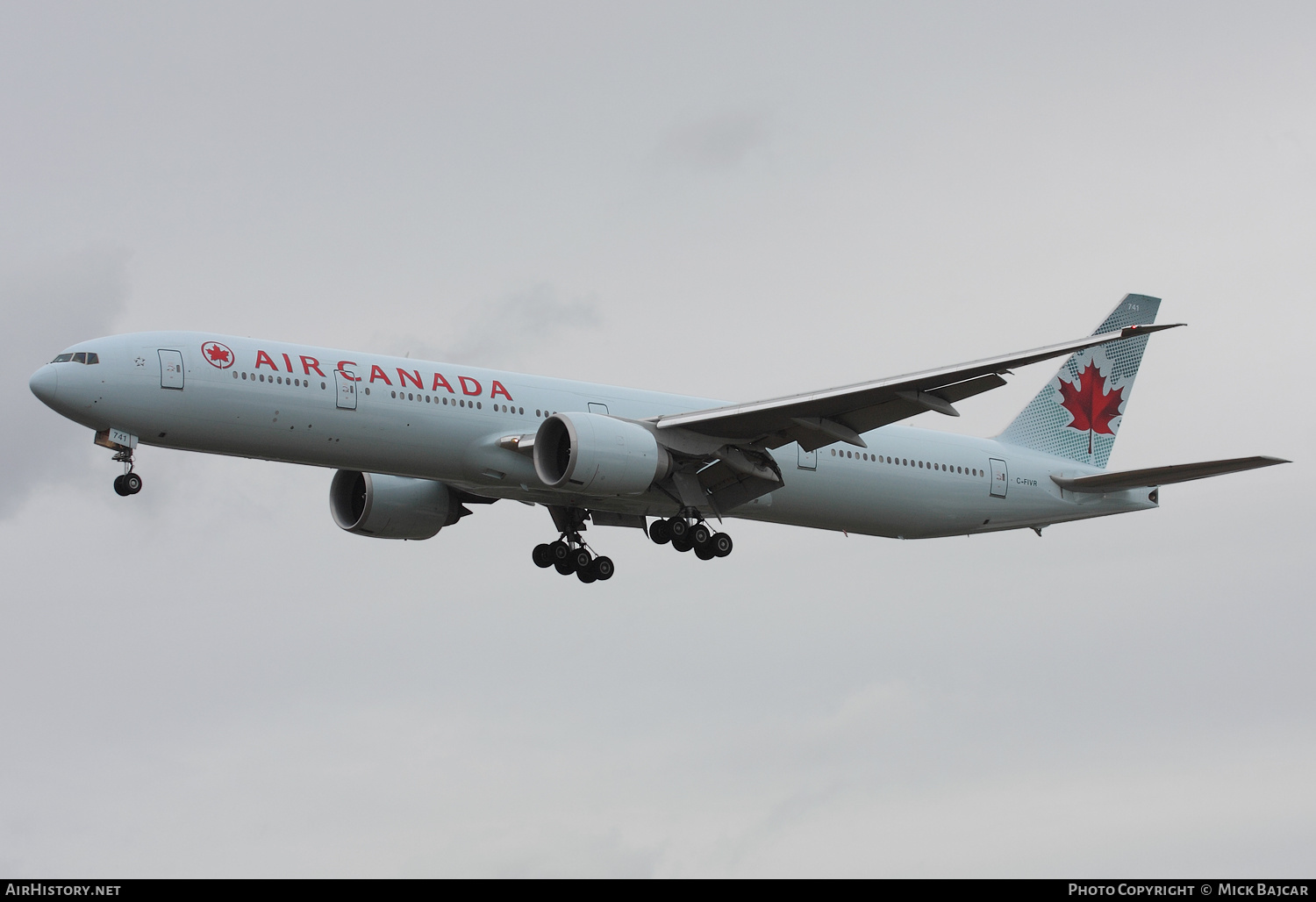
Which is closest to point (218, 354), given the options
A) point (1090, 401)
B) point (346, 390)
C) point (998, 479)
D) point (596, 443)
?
point (346, 390)

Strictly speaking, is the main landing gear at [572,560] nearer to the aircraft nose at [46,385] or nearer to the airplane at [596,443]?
the airplane at [596,443]

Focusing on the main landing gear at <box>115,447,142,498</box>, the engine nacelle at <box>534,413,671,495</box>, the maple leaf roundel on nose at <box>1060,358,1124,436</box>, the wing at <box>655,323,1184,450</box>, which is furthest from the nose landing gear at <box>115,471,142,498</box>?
the maple leaf roundel on nose at <box>1060,358,1124,436</box>

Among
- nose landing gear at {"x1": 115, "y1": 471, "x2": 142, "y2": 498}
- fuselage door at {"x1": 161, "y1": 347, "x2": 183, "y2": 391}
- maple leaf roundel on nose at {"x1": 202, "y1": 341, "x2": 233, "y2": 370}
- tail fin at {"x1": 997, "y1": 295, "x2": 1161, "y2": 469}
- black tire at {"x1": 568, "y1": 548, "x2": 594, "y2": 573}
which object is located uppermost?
tail fin at {"x1": 997, "y1": 295, "x2": 1161, "y2": 469}

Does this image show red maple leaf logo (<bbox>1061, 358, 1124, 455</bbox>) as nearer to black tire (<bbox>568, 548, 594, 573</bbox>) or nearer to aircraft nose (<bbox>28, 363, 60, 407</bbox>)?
black tire (<bbox>568, 548, 594, 573</bbox>)

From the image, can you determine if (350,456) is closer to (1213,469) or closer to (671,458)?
(671,458)

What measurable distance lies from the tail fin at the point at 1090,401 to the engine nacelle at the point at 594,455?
42.2ft

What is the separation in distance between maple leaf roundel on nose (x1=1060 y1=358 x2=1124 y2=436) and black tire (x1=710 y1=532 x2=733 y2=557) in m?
11.9

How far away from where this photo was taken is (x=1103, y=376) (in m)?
43.4

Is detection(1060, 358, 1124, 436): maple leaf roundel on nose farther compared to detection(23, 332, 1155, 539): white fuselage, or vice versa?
detection(1060, 358, 1124, 436): maple leaf roundel on nose

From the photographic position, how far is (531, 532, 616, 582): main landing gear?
122 ft

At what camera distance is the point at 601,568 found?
37.2 meters

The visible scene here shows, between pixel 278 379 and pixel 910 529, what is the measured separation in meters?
16.0
